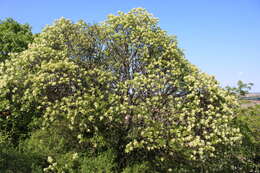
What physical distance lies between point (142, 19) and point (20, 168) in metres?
8.21

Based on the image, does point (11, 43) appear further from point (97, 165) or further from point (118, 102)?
point (97, 165)

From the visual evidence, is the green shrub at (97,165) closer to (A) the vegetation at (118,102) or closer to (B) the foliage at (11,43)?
(A) the vegetation at (118,102)

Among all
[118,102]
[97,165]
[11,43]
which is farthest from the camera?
[11,43]

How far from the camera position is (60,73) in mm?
8914

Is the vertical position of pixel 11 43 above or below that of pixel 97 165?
above

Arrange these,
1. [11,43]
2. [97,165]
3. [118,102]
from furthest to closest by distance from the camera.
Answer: [11,43] → [118,102] → [97,165]

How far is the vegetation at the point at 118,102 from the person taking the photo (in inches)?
313

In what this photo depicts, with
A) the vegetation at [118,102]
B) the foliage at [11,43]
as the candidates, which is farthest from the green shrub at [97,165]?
the foliage at [11,43]

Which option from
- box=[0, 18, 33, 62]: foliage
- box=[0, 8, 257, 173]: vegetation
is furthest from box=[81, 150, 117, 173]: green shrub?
box=[0, 18, 33, 62]: foliage

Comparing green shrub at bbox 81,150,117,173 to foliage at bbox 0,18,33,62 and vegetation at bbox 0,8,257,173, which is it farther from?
foliage at bbox 0,18,33,62

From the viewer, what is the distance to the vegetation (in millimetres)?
7961

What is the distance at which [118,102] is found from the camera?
8.29m

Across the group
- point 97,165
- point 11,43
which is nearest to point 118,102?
point 97,165

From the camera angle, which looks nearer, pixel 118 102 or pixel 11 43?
pixel 118 102
